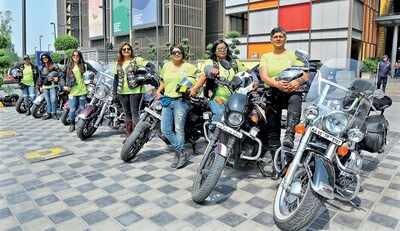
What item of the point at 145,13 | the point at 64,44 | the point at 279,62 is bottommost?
the point at 279,62

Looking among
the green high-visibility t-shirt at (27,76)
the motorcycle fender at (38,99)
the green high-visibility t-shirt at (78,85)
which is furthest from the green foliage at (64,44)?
the green high-visibility t-shirt at (78,85)

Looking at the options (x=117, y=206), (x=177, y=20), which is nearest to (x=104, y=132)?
(x=117, y=206)

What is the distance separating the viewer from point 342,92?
3.24m

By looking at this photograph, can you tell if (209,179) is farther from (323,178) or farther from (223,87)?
(223,87)

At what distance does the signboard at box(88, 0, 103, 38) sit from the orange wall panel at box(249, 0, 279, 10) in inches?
1171

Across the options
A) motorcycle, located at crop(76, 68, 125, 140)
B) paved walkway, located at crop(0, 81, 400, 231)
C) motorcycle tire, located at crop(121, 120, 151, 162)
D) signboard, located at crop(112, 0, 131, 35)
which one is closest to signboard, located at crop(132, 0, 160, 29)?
signboard, located at crop(112, 0, 131, 35)

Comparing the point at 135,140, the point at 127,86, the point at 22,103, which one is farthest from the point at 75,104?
the point at 22,103

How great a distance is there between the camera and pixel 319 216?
3.40 meters

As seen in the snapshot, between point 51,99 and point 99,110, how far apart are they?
2976 millimetres

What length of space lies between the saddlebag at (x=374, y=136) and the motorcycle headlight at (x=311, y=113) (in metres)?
1.21

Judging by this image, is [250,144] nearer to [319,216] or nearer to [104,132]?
[319,216]

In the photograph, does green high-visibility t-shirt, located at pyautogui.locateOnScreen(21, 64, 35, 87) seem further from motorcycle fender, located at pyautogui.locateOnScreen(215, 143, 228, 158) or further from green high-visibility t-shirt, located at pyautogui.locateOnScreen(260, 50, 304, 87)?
motorcycle fender, located at pyautogui.locateOnScreen(215, 143, 228, 158)

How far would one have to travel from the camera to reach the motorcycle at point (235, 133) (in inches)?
137

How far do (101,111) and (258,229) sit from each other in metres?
4.33
